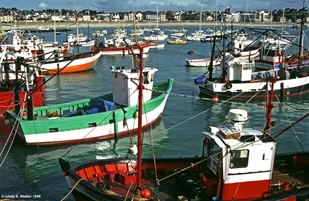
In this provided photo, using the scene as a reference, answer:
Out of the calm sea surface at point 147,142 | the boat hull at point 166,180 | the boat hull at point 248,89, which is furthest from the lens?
the boat hull at point 248,89

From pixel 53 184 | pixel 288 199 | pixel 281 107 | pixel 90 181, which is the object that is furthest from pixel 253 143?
pixel 281 107

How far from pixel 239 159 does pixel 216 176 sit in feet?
3.51

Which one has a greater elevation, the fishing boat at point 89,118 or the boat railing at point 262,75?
the boat railing at point 262,75

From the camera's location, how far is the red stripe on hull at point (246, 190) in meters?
12.9

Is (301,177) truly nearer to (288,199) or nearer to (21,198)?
(288,199)

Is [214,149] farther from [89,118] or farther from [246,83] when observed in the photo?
[246,83]

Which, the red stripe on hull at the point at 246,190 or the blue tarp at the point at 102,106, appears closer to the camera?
the red stripe on hull at the point at 246,190


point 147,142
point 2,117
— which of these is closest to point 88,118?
point 147,142

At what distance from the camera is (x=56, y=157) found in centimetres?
2194

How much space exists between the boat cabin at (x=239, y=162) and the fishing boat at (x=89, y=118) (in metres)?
8.39

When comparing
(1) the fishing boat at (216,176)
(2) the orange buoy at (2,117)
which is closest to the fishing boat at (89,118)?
(2) the orange buoy at (2,117)

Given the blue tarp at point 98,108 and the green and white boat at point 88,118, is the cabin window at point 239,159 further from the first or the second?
the blue tarp at point 98,108

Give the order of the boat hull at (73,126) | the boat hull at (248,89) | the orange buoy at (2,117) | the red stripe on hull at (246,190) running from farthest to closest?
the boat hull at (248,89) → the orange buoy at (2,117) → the boat hull at (73,126) → the red stripe on hull at (246,190)

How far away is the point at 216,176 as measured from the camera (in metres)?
13.2
